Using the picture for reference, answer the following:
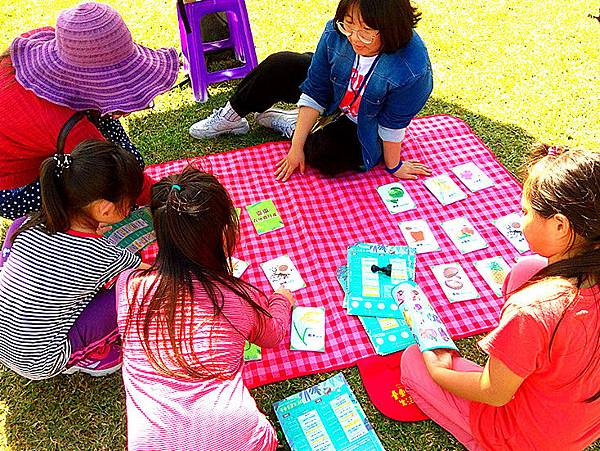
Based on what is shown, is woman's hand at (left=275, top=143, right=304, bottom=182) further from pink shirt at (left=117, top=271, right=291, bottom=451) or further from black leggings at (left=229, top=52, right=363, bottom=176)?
pink shirt at (left=117, top=271, right=291, bottom=451)

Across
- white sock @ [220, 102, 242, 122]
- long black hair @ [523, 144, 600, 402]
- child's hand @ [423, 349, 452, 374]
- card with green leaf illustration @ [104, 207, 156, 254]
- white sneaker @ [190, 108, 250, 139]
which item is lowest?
child's hand @ [423, 349, 452, 374]

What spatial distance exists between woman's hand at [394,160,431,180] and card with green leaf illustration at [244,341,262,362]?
1470mm

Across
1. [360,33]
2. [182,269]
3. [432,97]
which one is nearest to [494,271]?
[360,33]

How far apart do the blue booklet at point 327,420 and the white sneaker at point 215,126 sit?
1.91 metres

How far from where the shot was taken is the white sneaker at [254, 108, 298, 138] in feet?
12.0

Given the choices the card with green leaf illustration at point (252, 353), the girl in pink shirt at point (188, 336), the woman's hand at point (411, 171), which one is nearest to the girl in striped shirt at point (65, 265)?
the girl in pink shirt at point (188, 336)

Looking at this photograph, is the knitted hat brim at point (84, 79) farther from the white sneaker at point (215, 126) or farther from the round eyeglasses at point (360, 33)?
the white sneaker at point (215, 126)

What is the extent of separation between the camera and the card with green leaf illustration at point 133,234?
9.79 feet

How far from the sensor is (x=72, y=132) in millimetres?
2467

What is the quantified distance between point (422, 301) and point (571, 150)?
1075 mm

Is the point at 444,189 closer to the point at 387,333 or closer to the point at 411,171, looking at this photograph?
the point at 411,171

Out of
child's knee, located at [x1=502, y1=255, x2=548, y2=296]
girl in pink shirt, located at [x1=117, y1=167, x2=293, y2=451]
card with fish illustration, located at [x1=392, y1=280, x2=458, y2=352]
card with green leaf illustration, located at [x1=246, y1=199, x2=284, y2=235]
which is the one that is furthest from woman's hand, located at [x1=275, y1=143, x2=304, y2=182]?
child's knee, located at [x1=502, y1=255, x2=548, y2=296]

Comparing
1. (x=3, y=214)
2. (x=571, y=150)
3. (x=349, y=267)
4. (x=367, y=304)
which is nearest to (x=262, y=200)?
(x=349, y=267)

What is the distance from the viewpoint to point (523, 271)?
223 centimetres
